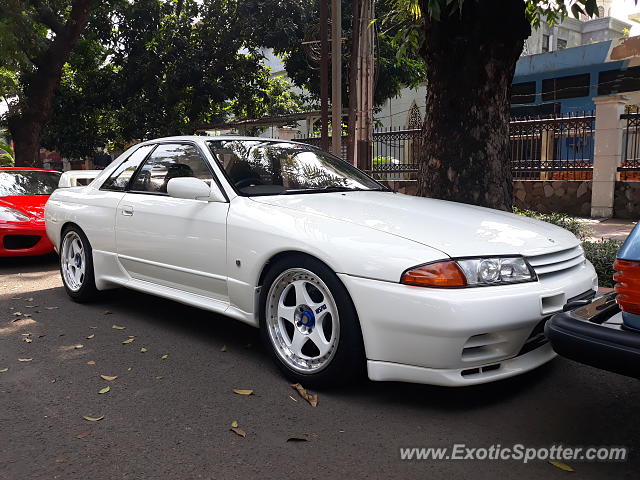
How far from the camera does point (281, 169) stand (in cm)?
439

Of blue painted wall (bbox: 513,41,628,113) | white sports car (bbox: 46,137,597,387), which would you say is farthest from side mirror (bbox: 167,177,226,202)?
blue painted wall (bbox: 513,41,628,113)

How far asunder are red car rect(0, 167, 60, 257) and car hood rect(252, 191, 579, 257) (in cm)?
457

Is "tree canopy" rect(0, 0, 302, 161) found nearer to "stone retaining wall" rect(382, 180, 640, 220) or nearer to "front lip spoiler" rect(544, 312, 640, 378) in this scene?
"stone retaining wall" rect(382, 180, 640, 220)

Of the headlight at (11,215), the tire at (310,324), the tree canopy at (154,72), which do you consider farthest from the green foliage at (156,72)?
the tire at (310,324)

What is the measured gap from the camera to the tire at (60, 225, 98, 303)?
519cm

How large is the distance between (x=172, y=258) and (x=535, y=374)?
8.20ft

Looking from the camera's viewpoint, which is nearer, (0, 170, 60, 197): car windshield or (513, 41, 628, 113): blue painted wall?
(0, 170, 60, 197): car windshield

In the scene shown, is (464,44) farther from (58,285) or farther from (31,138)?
(31,138)

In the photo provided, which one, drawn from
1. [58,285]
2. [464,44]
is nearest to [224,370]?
[58,285]

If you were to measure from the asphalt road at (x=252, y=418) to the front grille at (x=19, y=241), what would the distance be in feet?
11.3

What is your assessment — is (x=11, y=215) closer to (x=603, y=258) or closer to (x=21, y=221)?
(x=21, y=221)

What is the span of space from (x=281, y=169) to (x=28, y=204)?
4795mm

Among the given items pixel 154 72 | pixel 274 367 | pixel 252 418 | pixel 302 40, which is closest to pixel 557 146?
pixel 274 367

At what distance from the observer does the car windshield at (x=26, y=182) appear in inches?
318
